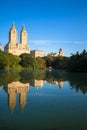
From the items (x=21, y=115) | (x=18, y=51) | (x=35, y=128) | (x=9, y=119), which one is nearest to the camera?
(x=35, y=128)

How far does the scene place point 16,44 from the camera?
496 feet

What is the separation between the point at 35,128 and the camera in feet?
22.4

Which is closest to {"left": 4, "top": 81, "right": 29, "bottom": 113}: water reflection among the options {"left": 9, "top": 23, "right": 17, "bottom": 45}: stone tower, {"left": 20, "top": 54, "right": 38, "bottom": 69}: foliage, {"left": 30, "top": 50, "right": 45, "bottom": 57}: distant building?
{"left": 20, "top": 54, "right": 38, "bottom": 69}: foliage

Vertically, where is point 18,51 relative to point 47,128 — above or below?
above

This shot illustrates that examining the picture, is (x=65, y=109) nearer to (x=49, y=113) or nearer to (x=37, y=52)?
(x=49, y=113)

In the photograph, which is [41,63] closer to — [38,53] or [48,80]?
[38,53]

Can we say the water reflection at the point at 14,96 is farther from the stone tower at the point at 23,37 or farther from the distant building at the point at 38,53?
the distant building at the point at 38,53

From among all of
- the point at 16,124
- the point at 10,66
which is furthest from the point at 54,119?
the point at 10,66

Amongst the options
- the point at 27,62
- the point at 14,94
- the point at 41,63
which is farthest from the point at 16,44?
the point at 14,94

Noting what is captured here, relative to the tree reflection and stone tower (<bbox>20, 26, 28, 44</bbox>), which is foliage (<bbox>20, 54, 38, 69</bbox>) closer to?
stone tower (<bbox>20, 26, 28, 44</bbox>)

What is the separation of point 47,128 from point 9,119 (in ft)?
5.31

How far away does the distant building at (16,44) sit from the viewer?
146 metres

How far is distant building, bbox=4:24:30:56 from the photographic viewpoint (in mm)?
145875

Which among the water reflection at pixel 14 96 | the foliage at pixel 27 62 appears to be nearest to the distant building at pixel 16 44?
the foliage at pixel 27 62
